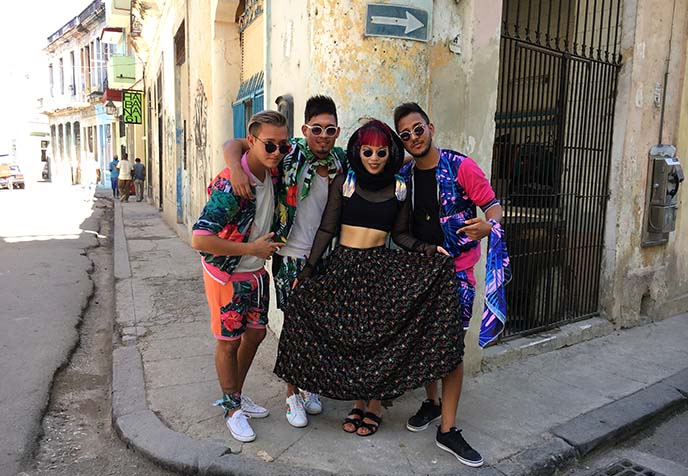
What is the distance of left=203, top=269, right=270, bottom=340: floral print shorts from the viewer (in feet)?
10.2

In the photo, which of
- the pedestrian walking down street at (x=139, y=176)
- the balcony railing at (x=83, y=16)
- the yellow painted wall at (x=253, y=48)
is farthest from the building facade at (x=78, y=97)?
the yellow painted wall at (x=253, y=48)

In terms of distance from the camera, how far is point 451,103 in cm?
394

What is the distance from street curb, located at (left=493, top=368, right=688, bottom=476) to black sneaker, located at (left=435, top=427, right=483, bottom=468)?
132mm

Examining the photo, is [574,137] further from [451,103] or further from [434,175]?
[434,175]

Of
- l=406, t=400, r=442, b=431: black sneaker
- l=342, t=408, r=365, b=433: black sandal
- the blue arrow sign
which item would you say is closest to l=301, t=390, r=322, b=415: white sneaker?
l=342, t=408, r=365, b=433: black sandal

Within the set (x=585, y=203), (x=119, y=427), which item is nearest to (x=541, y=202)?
(x=585, y=203)

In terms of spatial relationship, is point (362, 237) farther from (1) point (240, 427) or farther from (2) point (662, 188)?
(2) point (662, 188)

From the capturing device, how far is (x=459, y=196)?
10.2ft

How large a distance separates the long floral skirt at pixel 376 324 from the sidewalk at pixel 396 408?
0.38 m

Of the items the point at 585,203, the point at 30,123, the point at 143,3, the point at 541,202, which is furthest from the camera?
the point at 30,123

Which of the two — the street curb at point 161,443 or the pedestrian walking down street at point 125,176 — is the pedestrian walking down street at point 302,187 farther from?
the pedestrian walking down street at point 125,176

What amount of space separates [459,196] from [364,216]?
55cm

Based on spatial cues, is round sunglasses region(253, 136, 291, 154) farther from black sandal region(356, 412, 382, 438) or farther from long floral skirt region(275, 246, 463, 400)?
black sandal region(356, 412, 382, 438)

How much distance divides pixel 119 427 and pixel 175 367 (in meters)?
0.99
